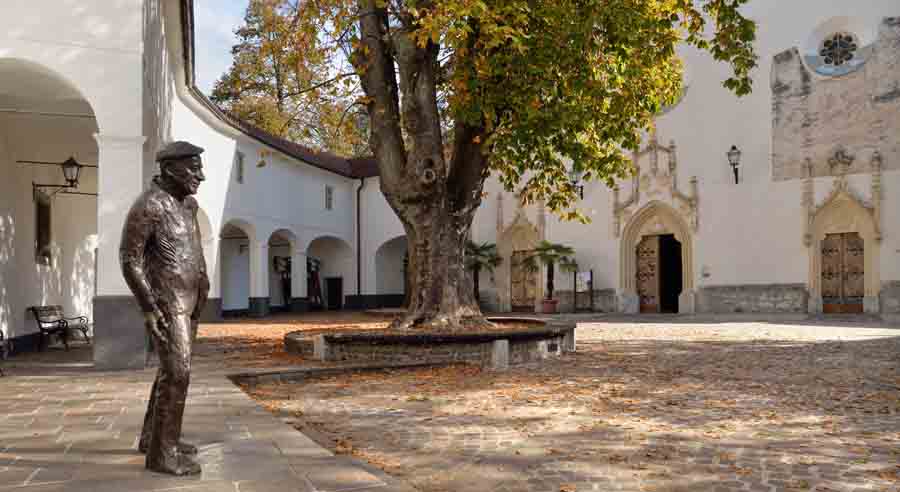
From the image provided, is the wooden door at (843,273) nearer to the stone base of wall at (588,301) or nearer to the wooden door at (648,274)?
the wooden door at (648,274)

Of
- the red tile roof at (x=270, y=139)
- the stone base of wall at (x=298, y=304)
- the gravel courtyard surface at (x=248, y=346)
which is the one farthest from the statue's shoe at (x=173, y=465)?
the stone base of wall at (x=298, y=304)

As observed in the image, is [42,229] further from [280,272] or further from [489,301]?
[280,272]

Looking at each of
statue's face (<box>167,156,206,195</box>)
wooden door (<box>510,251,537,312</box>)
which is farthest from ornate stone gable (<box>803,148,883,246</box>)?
statue's face (<box>167,156,206,195</box>)

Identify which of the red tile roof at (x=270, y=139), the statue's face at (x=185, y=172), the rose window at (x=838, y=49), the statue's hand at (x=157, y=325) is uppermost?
the rose window at (x=838, y=49)

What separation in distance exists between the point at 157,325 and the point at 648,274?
77.5 feet

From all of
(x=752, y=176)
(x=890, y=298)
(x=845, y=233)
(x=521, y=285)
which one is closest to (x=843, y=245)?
(x=845, y=233)

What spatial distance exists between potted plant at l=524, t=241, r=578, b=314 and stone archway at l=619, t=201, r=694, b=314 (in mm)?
1844

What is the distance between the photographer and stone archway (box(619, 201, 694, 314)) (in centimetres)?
2452

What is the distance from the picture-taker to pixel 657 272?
83.7ft

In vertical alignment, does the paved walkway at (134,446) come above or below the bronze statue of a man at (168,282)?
below

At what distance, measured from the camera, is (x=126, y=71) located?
9.53 m

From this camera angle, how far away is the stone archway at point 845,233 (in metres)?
21.0

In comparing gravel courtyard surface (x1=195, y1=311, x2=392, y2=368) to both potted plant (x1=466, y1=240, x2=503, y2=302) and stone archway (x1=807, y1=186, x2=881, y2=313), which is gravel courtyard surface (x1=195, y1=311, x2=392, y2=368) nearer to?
potted plant (x1=466, y1=240, x2=503, y2=302)

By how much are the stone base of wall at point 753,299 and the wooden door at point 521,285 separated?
6550 millimetres
